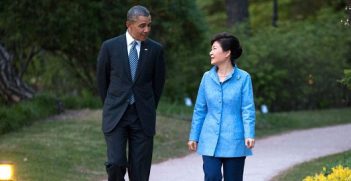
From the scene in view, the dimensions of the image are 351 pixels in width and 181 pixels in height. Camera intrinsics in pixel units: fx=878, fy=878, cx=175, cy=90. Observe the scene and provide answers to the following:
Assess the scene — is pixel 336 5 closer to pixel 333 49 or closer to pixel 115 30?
pixel 333 49

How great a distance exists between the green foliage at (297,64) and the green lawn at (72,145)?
10.1 feet

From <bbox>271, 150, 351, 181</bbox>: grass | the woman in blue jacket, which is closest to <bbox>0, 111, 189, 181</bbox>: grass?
<bbox>271, 150, 351, 181</bbox>: grass

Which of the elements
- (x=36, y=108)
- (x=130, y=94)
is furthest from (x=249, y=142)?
(x=36, y=108)

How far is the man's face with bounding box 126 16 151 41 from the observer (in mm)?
7989

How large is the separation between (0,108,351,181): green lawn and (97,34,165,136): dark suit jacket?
266 cm

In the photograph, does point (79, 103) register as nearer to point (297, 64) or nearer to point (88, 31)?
point (88, 31)

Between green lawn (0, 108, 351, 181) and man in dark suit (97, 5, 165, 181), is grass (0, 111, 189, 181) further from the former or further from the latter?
man in dark suit (97, 5, 165, 181)

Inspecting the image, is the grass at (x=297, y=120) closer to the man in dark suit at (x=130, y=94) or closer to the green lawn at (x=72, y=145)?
the green lawn at (x=72, y=145)

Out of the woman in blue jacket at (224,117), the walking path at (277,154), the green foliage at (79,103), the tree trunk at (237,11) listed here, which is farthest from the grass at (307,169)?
the tree trunk at (237,11)

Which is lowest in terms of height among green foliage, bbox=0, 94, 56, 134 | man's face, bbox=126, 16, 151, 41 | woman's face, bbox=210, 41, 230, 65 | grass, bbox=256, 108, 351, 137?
grass, bbox=256, 108, 351, 137

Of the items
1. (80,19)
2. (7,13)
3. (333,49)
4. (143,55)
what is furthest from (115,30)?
(143,55)

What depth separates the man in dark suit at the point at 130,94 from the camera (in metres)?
8.02

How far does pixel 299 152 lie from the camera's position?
14.4 metres

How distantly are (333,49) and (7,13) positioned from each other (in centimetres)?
1073
